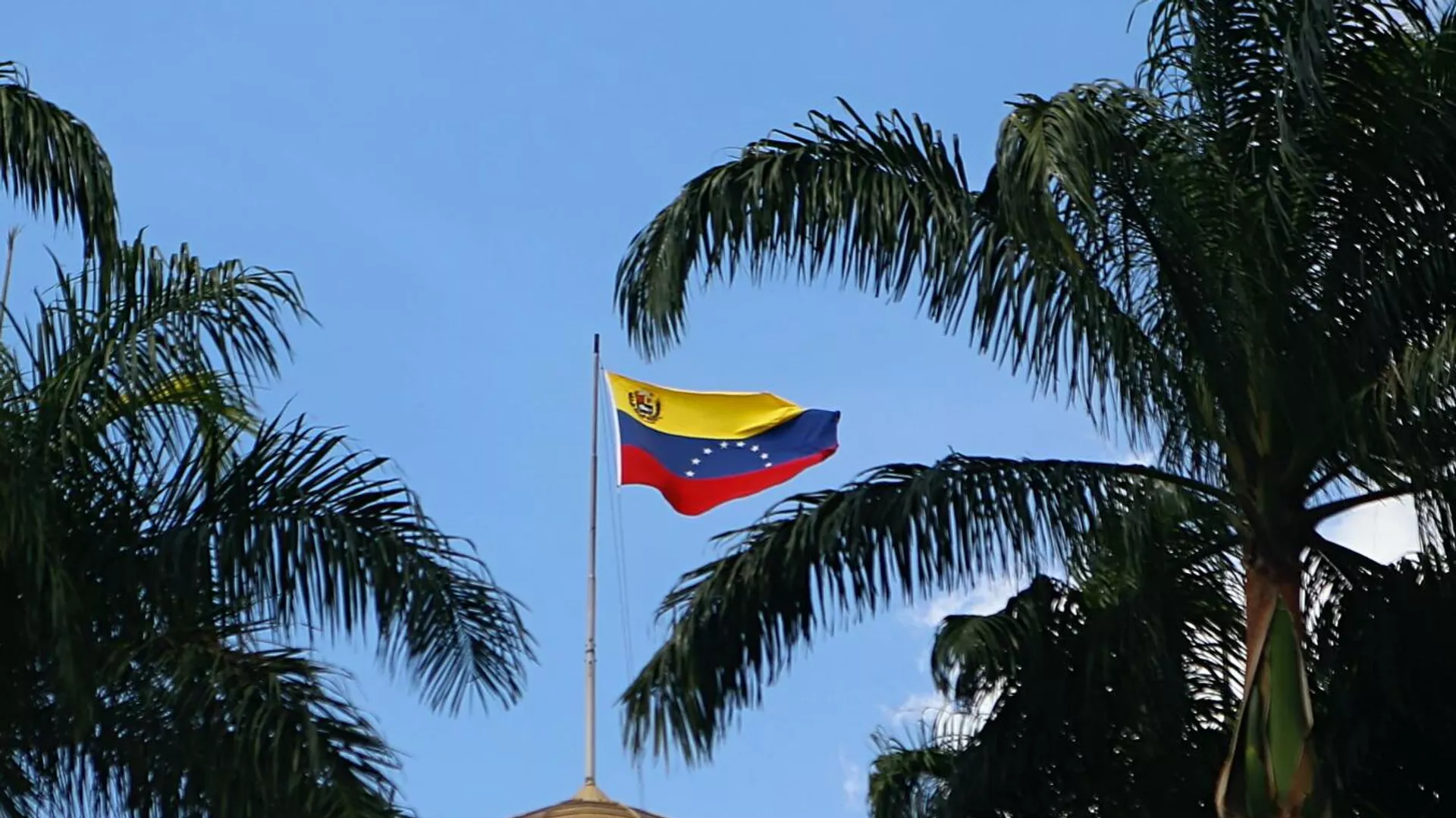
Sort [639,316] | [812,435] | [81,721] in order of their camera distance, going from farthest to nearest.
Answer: [812,435]
[639,316]
[81,721]

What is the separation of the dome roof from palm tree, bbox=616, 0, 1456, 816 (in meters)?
4.66

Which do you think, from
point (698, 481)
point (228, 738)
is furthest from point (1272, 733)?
point (698, 481)

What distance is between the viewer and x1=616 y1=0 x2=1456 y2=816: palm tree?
1184 cm

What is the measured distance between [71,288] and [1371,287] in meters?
6.19

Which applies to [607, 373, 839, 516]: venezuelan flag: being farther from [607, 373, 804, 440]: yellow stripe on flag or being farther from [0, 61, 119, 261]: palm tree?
[0, 61, 119, 261]: palm tree

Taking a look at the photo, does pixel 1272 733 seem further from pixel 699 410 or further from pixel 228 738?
pixel 699 410

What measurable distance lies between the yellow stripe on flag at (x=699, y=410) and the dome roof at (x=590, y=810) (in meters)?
2.70

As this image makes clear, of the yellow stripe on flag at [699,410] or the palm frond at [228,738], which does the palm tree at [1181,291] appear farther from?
the yellow stripe on flag at [699,410]

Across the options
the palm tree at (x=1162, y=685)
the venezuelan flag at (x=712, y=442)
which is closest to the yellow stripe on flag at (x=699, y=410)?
the venezuelan flag at (x=712, y=442)

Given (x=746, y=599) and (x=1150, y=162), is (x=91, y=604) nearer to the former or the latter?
(x=746, y=599)

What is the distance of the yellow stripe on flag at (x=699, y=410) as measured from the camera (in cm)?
1820

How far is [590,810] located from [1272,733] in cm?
663

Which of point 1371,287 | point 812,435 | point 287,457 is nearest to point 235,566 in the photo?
point 287,457

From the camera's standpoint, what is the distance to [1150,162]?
40.1ft
